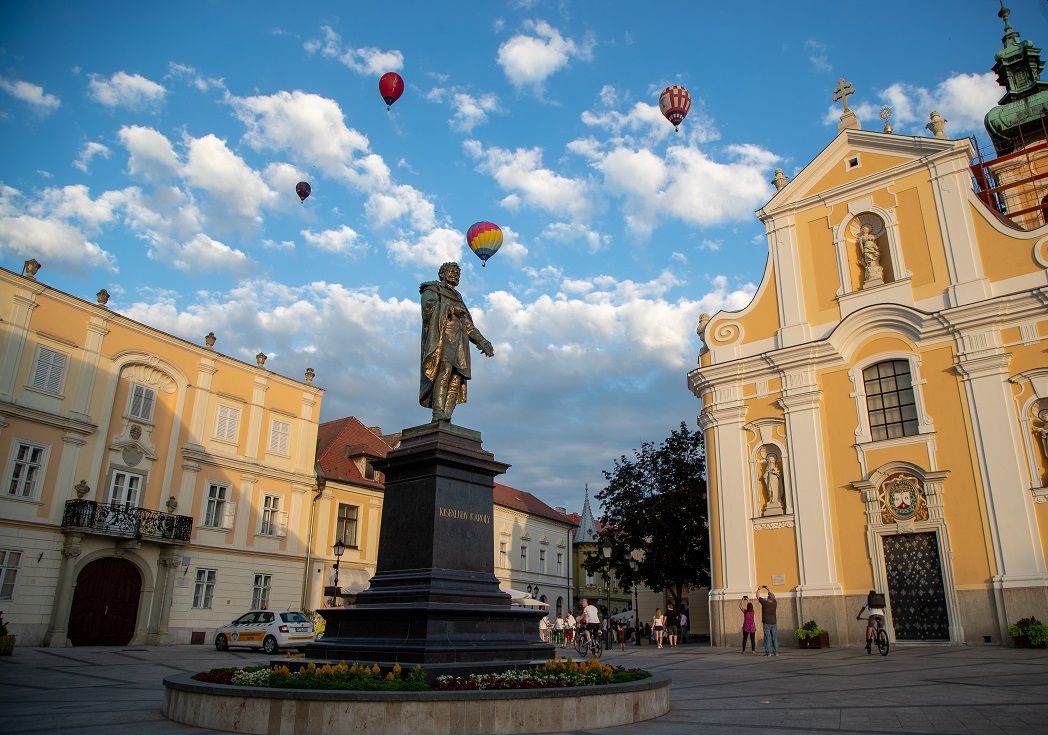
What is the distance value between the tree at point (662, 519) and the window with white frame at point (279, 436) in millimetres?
14269

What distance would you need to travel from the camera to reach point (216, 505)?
92.2 ft

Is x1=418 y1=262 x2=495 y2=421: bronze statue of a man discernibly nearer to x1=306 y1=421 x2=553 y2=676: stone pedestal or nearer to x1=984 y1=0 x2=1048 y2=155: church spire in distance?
x1=306 y1=421 x2=553 y2=676: stone pedestal

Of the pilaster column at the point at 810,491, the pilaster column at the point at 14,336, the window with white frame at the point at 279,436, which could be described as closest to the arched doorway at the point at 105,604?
the pilaster column at the point at 14,336

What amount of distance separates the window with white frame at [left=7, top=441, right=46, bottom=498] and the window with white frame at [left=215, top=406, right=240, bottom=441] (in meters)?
6.50

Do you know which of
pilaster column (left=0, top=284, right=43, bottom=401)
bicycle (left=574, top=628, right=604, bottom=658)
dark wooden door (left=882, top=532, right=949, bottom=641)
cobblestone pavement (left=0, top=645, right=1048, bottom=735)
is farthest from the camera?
pilaster column (left=0, top=284, right=43, bottom=401)

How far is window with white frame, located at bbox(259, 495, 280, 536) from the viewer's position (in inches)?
1176

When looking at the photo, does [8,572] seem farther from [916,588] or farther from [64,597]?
[916,588]

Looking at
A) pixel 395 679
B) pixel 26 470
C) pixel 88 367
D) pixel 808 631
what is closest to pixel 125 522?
pixel 26 470

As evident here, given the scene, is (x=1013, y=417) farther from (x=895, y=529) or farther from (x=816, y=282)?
(x=816, y=282)

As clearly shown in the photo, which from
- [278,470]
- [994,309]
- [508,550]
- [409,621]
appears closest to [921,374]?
[994,309]

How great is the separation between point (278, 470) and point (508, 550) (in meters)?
18.7

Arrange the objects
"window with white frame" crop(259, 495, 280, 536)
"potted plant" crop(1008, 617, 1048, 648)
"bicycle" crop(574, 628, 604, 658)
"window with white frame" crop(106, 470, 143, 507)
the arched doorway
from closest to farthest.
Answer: "potted plant" crop(1008, 617, 1048, 648) → "bicycle" crop(574, 628, 604, 658) → the arched doorway → "window with white frame" crop(106, 470, 143, 507) → "window with white frame" crop(259, 495, 280, 536)

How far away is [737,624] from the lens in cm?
2156

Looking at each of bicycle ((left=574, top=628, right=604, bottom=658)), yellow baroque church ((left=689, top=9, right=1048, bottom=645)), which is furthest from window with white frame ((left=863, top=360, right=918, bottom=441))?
bicycle ((left=574, top=628, right=604, bottom=658))
